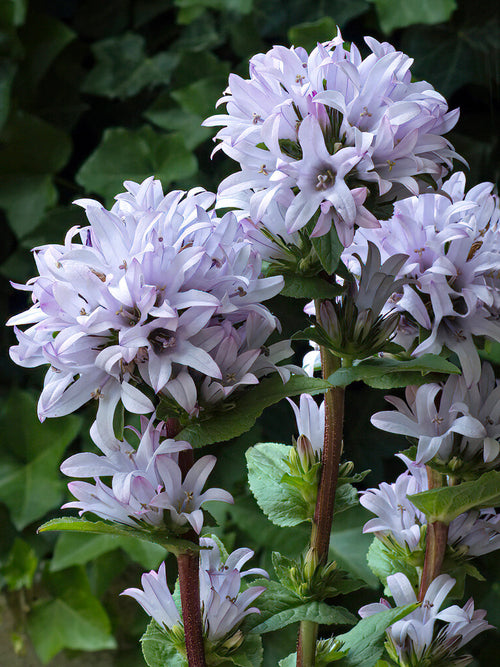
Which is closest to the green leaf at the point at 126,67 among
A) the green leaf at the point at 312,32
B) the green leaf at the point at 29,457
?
the green leaf at the point at 312,32

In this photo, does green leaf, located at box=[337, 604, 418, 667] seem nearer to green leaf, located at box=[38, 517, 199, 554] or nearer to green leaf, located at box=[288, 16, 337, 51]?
green leaf, located at box=[38, 517, 199, 554]

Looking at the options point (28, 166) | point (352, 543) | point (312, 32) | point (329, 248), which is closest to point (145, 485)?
point (329, 248)

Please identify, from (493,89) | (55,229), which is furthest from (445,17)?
(55,229)

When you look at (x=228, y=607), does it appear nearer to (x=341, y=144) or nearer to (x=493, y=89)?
(x=341, y=144)

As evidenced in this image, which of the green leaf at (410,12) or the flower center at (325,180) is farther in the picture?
the green leaf at (410,12)

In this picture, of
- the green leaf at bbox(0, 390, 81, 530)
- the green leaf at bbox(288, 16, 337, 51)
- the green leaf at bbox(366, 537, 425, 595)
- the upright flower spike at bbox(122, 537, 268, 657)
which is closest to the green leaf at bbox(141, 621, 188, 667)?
the upright flower spike at bbox(122, 537, 268, 657)

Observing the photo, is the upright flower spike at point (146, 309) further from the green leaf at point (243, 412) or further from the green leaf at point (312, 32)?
the green leaf at point (312, 32)

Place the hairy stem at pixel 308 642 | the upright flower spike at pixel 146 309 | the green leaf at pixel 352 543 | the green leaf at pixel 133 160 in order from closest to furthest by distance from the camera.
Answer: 1. the upright flower spike at pixel 146 309
2. the hairy stem at pixel 308 642
3. the green leaf at pixel 352 543
4. the green leaf at pixel 133 160
